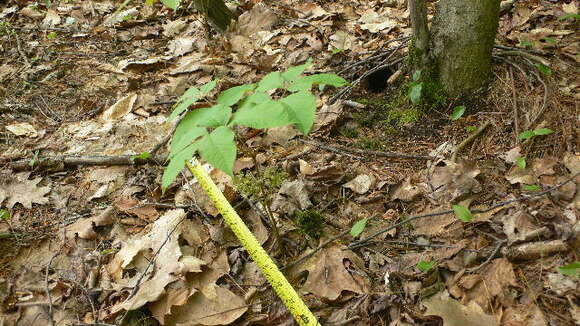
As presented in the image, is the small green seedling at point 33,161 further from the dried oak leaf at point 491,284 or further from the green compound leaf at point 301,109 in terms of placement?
the dried oak leaf at point 491,284

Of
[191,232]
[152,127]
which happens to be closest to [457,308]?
[191,232]

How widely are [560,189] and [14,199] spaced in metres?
3.11

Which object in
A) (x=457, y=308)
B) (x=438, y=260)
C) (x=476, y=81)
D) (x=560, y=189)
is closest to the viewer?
(x=457, y=308)

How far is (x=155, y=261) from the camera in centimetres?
196

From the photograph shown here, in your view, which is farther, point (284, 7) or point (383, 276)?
point (284, 7)

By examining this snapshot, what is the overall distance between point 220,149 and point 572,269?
53.0 inches

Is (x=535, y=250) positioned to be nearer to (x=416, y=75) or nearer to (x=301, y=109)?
(x=301, y=109)

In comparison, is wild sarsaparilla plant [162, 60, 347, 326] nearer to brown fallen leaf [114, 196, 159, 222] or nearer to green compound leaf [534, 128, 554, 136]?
brown fallen leaf [114, 196, 159, 222]

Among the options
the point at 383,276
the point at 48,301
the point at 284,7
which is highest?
the point at 284,7

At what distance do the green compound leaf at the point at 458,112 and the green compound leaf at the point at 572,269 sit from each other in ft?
3.81

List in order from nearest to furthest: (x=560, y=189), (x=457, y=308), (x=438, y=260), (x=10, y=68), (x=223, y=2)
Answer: (x=457, y=308)
(x=438, y=260)
(x=560, y=189)
(x=10, y=68)
(x=223, y=2)

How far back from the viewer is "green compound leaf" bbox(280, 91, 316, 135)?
1.22 meters

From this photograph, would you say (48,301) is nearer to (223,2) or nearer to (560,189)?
(560,189)

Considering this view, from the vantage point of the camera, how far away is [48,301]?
1.86 meters
